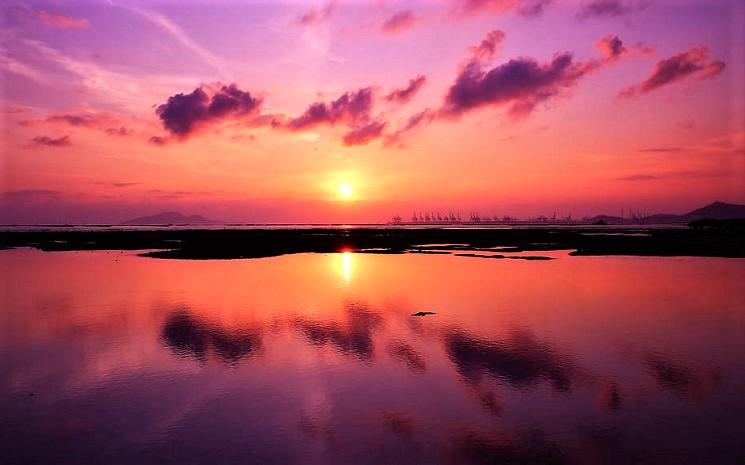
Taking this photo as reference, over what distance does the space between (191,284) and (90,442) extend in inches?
990

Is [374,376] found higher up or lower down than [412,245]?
lower down

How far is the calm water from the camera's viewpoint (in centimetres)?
1027

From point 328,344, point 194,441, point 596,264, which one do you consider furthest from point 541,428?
point 596,264

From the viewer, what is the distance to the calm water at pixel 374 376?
33.7 ft

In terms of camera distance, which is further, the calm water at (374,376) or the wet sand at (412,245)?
the wet sand at (412,245)

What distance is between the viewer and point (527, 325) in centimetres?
2172

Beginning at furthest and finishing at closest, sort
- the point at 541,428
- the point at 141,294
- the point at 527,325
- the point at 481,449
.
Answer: the point at 141,294, the point at 527,325, the point at 541,428, the point at 481,449

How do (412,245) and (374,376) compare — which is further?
(412,245)

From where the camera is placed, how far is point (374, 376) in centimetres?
1488

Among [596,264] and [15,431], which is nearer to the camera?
[15,431]

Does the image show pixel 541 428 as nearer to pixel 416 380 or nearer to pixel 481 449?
pixel 481 449

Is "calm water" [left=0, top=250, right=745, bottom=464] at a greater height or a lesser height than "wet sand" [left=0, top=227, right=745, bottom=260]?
lesser

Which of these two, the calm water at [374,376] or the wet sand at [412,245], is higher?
the wet sand at [412,245]

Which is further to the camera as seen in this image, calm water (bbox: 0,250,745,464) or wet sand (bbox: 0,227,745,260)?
wet sand (bbox: 0,227,745,260)
